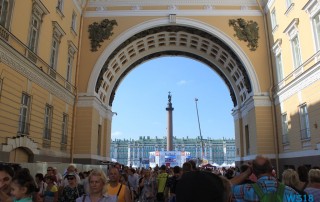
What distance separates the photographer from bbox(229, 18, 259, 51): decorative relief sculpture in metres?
23.6

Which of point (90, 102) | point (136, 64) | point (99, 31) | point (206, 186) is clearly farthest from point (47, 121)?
→ point (206, 186)

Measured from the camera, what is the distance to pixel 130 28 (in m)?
24.1

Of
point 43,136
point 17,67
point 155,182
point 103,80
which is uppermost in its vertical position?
point 103,80

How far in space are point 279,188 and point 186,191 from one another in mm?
2007

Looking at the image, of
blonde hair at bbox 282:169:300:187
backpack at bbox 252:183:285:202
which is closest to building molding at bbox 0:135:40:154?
blonde hair at bbox 282:169:300:187

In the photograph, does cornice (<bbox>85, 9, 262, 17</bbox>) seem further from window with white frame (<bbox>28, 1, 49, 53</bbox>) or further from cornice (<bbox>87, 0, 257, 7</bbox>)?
window with white frame (<bbox>28, 1, 49, 53</bbox>)

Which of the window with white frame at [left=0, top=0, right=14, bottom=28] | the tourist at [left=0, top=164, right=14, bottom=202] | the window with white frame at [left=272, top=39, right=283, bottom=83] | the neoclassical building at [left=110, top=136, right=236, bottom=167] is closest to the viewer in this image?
the tourist at [left=0, top=164, right=14, bottom=202]

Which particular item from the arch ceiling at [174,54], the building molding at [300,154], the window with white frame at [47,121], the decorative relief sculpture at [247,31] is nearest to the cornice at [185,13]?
the decorative relief sculpture at [247,31]

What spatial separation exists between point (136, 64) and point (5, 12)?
1628cm

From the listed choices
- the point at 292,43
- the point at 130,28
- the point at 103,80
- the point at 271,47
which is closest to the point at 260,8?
the point at 271,47

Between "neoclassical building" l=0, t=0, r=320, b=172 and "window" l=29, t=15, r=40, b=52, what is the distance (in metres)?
0.05

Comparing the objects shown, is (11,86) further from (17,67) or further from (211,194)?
(211,194)

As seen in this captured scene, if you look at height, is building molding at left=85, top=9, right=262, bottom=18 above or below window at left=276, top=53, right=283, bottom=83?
above

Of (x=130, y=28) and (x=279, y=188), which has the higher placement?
(x=130, y=28)
